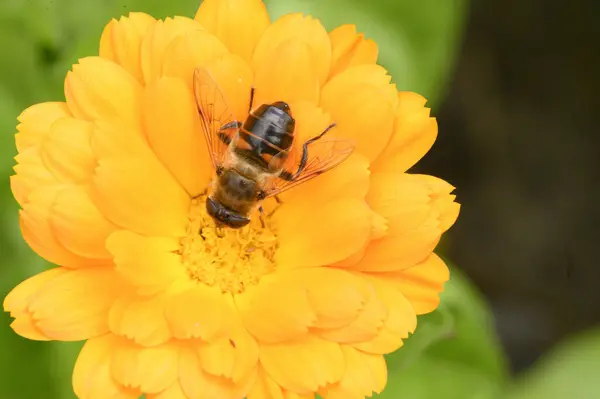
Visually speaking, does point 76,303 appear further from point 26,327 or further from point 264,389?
point 264,389

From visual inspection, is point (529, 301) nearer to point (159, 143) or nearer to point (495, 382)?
point (495, 382)

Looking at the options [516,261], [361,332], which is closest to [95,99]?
[361,332]

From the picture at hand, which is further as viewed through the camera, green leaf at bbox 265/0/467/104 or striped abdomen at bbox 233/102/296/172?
green leaf at bbox 265/0/467/104

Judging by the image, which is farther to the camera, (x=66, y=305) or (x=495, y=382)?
(x=495, y=382)

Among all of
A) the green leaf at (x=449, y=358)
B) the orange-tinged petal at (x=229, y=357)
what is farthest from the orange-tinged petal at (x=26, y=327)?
the green leaf at (x=449, y=358)

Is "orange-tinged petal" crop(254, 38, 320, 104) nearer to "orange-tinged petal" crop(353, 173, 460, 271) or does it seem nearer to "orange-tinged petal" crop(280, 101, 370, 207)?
"orange-tinged petal" crop(280, 101, 370, 207)

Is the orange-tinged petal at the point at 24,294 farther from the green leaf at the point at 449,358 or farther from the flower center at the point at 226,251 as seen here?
the green leaf at the point at 449,358

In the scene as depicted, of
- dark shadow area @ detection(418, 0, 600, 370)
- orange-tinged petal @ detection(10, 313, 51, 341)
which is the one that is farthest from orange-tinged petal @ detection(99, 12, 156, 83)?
dark shadow area @ detection(418, 0, 600, 370)
